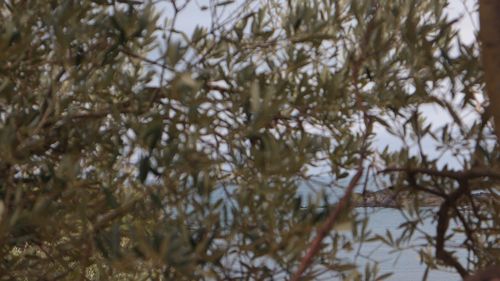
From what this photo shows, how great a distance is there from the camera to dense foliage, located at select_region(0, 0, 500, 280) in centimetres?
215

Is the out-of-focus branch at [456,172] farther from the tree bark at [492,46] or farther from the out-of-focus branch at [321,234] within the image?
the out-of-focus branch at [321,234]

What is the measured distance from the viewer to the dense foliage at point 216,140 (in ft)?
7.04

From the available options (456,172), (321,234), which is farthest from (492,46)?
(321,234)

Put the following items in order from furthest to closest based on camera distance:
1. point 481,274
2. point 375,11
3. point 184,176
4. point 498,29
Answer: point 375,11 < point 184,176 < point 498,29 < point 481,274

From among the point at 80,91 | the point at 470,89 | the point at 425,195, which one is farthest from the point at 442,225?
the point at 80,91

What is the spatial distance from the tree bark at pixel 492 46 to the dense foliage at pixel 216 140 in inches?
10.8

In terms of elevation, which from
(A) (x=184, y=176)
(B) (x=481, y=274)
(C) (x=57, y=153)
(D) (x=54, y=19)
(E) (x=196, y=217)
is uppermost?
(D) (x=54, y=19)

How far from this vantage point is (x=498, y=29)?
211 cm

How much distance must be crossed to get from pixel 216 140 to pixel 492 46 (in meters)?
1.00

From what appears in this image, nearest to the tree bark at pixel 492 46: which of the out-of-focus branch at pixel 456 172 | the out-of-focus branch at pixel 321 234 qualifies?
the out-of-focus branch at pixel 456 172

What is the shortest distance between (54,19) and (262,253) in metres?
0.90

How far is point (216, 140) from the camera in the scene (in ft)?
8.79

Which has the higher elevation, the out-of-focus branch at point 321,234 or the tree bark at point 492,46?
the tree bark at point 492,46

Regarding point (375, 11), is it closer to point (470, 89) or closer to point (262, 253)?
point (470, 89)
